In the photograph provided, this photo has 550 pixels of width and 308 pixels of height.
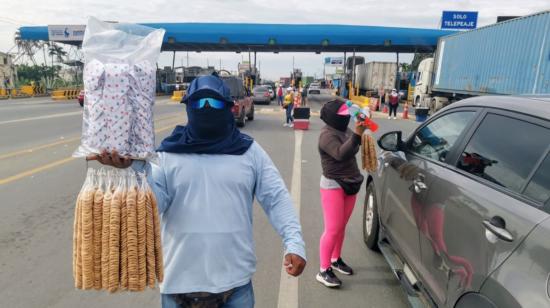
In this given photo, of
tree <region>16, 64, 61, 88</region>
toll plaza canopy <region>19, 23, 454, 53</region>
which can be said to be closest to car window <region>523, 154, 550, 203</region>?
toll plaza canopy <region>19, 23, 454, 53</region>

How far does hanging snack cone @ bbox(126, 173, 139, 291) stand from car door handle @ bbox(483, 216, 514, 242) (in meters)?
1.60

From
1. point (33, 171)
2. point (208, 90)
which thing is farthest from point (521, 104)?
point (33, 171)

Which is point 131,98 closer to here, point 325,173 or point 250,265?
point 250,265

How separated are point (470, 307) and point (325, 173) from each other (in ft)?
5.84

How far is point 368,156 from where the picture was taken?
151 inches

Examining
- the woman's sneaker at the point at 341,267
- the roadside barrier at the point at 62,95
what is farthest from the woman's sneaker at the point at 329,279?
the roadside barrier at the point at 62,95

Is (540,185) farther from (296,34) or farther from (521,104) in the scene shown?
(296,34)

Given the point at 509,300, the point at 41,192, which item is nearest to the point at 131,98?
the point at 509,300

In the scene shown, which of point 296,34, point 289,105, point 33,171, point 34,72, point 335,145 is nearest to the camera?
point 335,145

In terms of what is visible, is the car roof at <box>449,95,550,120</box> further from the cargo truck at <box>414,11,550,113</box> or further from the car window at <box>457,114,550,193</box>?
the cargo truck at <box>414,11,550,113</box>

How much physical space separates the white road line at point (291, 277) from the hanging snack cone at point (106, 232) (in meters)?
1.93

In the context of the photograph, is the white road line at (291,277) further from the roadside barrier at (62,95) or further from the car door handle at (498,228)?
the roadside barrier at (62,95)

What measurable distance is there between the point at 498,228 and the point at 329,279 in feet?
6.43

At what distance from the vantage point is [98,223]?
1614 mm
